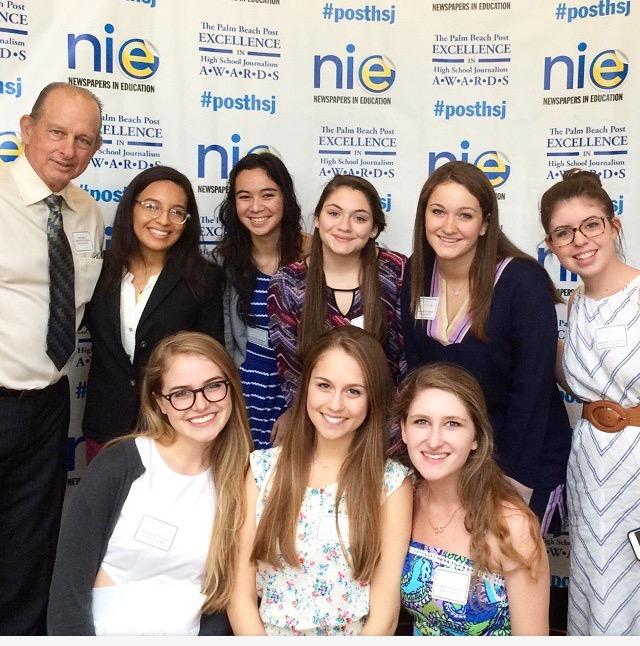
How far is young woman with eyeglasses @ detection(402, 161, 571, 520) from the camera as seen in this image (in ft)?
7.45

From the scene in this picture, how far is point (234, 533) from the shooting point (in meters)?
2.02

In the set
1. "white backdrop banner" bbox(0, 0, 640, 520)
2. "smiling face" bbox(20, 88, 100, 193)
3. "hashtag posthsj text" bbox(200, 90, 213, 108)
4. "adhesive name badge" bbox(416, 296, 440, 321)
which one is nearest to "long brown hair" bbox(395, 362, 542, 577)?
"adhesive name badge" bbox(416, 296, 440, 321)

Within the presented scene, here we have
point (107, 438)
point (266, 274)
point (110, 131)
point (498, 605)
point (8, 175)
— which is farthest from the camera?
point (110, 131)

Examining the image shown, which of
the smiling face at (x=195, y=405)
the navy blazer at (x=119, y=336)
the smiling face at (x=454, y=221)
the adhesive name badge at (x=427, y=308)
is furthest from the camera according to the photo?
the navy blazer at (x=119, y=336)

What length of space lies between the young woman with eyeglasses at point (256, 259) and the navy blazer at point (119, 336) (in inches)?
6.1

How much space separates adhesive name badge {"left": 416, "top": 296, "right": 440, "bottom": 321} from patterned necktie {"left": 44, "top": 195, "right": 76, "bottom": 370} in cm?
118

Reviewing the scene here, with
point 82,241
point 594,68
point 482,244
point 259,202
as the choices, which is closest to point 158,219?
point 82,241

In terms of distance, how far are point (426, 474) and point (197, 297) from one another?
118 centimetres

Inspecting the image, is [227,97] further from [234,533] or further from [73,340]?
[234,533]

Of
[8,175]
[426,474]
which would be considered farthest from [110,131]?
[426,474]

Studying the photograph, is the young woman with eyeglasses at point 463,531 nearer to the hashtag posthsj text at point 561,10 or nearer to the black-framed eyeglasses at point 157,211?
the black-framed eyeglasses at point 157,211

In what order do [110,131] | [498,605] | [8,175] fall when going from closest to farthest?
1. [498,605]
2. [8,175]
3. [110,131]

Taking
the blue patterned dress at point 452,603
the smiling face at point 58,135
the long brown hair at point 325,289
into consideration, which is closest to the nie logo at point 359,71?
the long brown hair at point 325,289

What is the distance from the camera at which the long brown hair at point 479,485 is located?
1.94 m
